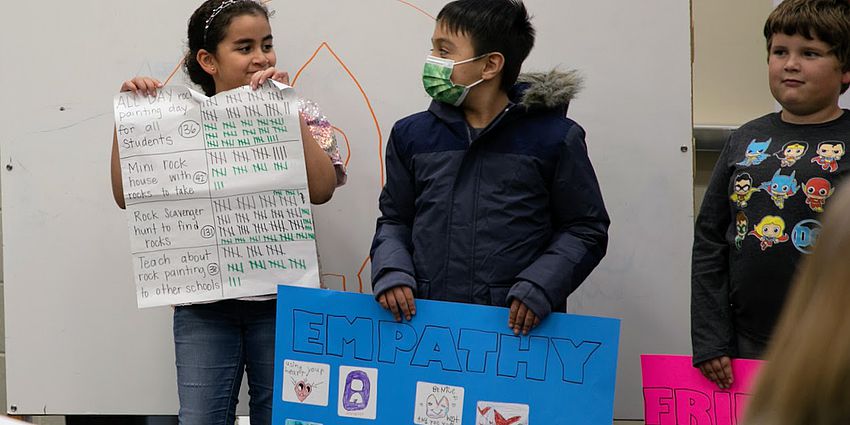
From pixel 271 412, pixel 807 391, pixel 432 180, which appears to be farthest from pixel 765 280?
pixel 807 391

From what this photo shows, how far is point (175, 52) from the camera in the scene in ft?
9.56

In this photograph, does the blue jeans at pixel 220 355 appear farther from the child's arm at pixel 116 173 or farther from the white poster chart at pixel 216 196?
the child's arm at pixel 116 173

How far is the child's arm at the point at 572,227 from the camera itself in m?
2.28

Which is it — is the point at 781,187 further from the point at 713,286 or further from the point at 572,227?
the point at 572,227

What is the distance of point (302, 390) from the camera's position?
2.40 meters

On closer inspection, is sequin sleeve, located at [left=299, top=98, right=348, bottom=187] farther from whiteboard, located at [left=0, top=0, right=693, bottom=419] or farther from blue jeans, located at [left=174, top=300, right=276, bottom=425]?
blue jeans, located at [left=174, top=300, right=276, bottom=425]

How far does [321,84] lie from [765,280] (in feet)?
4.39

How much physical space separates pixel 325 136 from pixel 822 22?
48.5 inches

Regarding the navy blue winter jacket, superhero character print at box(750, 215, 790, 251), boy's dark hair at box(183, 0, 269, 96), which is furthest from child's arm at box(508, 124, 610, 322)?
boy's dark hair at box(183, 0, 269, 96)

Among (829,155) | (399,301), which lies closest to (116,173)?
(399,301)

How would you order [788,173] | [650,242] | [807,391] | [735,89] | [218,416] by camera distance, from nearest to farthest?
[807,391], [788,173], [218,416], [650,242], [735,89]

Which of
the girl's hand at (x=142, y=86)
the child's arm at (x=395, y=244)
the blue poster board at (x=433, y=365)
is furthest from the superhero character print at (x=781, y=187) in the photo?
the girl's hand at (x=142, y=86)

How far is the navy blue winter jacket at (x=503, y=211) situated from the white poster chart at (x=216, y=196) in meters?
0.26

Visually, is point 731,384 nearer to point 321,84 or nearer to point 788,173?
point 788,173
